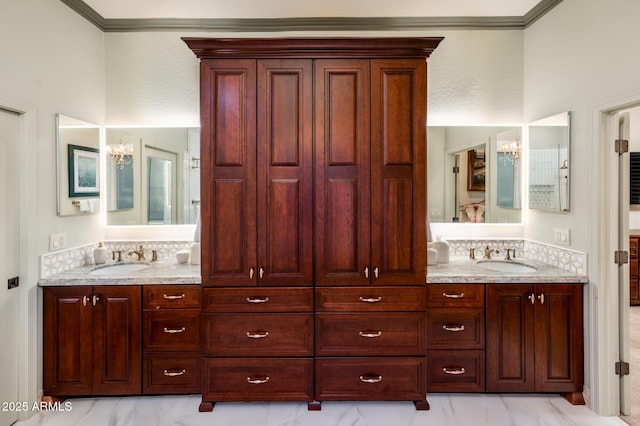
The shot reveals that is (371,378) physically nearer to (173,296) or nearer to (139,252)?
(173,296)

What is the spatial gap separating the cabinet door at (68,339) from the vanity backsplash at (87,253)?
179 mm

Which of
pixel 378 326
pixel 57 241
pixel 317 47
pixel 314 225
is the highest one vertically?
pixel 317 47

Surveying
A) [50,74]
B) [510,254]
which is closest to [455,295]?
[510,254]

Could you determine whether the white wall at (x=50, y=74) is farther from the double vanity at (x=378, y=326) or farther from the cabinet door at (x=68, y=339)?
the double vanity at (x=378, y=326)

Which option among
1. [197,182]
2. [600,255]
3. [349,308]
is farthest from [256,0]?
[600,255]

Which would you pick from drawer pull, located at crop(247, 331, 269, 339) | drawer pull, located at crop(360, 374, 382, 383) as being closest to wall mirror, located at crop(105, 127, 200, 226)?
drawer pull, located at crop(247, 331, 269, 339)

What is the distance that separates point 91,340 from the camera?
261 centimetres

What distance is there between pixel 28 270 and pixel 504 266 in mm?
3594

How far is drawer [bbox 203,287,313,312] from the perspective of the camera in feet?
8.45

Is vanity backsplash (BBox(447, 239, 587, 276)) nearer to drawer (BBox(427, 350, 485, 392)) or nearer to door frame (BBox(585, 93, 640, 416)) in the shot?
door frame (BBox(585, 93, 640, 416))

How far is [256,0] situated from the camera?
9.70 ft

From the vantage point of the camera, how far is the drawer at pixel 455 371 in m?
2.67

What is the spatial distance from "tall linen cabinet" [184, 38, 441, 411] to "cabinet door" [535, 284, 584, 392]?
0.86 metres

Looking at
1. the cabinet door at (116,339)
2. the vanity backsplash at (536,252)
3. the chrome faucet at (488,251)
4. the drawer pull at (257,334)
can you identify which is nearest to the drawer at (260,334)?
the drawer pull at (257,334)
